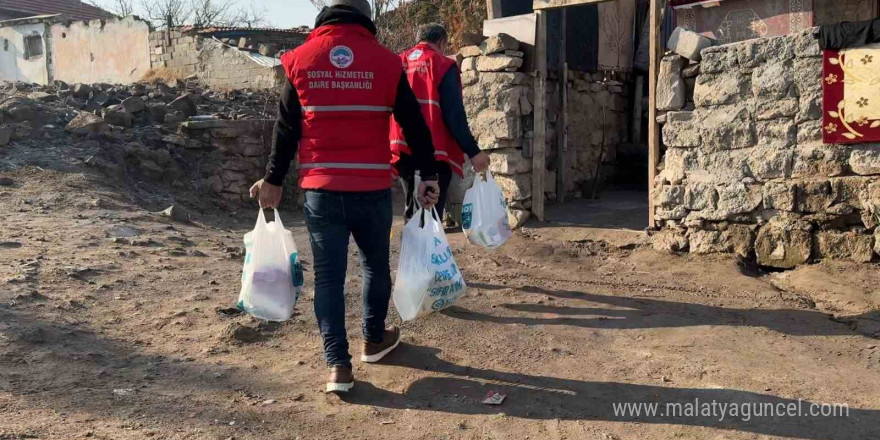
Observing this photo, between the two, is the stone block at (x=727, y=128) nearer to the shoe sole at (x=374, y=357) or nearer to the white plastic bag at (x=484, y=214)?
the white plastic bag at (x=484, y=214)

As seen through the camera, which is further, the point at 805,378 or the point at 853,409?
the point at 805,378

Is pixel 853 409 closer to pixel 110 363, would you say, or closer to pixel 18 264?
pixel 110 363

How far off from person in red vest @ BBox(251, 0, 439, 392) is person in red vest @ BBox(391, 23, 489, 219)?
34.6 inches

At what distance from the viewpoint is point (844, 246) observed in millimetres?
4953

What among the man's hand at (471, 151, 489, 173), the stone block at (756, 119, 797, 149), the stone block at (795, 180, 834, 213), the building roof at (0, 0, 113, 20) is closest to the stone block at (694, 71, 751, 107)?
the stone block at (756, 119, 797, 149)

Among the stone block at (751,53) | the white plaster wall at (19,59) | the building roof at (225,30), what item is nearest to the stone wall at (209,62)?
the building roof at (225,30)

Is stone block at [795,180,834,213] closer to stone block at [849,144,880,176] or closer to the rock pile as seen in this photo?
stone block at [849,144,880,176]

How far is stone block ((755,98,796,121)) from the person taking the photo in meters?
5.08

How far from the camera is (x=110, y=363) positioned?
3.46 metres

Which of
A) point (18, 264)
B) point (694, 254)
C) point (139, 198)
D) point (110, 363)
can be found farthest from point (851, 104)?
point (139, 198)

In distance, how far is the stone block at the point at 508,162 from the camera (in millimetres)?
6910

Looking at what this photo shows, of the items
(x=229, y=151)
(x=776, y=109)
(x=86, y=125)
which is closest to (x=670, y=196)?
(x=776, y=109)

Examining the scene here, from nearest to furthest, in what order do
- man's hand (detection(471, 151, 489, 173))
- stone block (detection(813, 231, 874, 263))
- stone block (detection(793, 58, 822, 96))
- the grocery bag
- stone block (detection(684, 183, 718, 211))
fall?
the grocery bag
man's hand (detection(471, 151, 489, 173))
stone block (detection(813, 231, 874, 263))
stone block (detection(793, 58, 822, 96))
stone block (detection(684, 183, 718, 211))

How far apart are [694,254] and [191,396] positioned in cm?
393
